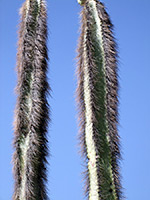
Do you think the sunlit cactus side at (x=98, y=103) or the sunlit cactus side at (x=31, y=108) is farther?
the sunlit cactus side at (x=31, y=108)

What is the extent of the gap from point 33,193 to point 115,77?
1.41 meters

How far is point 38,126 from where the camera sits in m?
4.67

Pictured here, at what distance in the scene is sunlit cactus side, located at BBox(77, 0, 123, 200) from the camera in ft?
13.6

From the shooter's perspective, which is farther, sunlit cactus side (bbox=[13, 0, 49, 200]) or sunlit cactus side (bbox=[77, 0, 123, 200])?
sunlit cactus side (bbox=[13, 0, 49, 200])

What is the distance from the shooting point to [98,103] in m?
4.35

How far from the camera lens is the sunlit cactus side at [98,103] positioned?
4.14m

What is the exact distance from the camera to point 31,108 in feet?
15.4

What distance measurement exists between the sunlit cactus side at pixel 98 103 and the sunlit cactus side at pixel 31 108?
491 millimetres

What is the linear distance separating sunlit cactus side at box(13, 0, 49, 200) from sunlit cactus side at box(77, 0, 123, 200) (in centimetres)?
49

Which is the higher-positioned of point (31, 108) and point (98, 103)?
point (31, 108)

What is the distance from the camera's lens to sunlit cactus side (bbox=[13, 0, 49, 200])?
177 inches

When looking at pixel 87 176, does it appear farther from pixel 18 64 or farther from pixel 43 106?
pixel 18 64

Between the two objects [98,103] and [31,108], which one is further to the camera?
[31,108]

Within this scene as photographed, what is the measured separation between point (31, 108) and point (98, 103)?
0.77 metres
